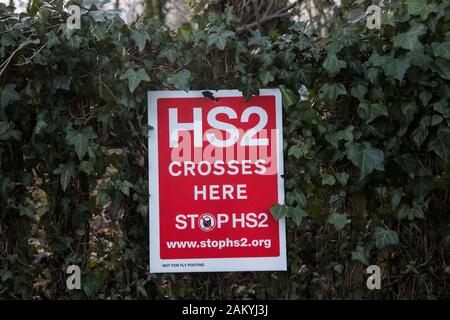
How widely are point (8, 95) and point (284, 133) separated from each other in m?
1.66

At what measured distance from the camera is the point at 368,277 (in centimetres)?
349

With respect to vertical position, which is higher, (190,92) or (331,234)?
(190,92)

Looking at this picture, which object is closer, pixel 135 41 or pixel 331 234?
pixel 135 41

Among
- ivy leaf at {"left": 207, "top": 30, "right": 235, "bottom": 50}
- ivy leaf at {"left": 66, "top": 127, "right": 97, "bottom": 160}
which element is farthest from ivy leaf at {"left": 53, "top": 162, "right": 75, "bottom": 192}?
ivy leaf at {"left": 207, "top": 30, "right": 235, "bottom": 50}

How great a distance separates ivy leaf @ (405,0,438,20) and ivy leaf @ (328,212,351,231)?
1.23 metres

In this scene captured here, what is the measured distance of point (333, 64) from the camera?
320cm

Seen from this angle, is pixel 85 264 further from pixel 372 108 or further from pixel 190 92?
pixel 372 108

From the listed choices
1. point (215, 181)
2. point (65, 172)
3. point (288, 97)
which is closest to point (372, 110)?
point (288, 97)

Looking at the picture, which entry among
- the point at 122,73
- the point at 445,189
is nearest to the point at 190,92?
the point at 122,73

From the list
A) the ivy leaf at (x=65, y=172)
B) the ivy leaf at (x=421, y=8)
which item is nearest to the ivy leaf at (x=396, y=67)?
the ivy leaf at (x=421, y=8)

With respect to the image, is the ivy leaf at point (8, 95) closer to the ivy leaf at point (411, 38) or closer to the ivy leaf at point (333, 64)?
the ivy leaf at point (333, 64)

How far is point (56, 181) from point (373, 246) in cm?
199

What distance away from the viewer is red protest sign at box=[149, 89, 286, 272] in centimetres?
340
